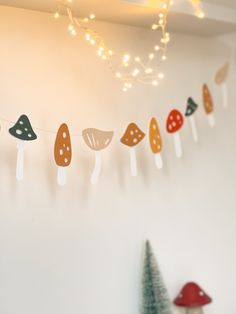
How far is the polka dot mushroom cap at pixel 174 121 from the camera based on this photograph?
5.67ft

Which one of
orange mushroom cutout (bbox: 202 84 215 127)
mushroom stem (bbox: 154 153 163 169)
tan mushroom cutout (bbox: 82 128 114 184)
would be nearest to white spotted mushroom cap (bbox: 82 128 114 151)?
tan mushroom cutout (bbox: 82 128 114 184)

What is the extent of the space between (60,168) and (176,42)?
0.84m

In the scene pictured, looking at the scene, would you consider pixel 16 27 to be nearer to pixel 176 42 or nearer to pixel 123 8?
pixel 123 8

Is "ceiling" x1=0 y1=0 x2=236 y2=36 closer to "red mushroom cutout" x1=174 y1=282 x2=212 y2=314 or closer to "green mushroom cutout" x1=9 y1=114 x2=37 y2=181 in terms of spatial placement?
"green mushroom cutout" x1=9 y1=114 x2=37 y2=181

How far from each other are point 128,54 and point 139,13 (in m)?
0.18

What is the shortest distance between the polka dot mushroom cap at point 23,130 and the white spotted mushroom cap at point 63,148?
84 millimetres

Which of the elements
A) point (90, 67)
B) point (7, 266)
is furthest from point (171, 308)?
point (90, 67)

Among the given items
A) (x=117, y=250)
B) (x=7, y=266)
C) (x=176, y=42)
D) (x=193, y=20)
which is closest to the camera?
(x=7, y=266)

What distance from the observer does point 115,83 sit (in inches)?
68.4

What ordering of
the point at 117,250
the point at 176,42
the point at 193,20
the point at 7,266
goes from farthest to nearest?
1. the point at 176,42
2. the point at 193,20
3. the point at 117,250
4. the point at 7,266

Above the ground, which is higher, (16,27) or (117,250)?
(16,27)

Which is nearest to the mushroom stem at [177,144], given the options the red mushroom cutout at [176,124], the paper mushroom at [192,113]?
the red mushroom cutout at [176,124]

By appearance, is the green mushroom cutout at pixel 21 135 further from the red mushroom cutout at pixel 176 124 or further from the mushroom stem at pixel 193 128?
the mushroom stem at pixel 193 128

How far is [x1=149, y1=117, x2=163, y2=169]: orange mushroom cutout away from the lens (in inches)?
65.8
